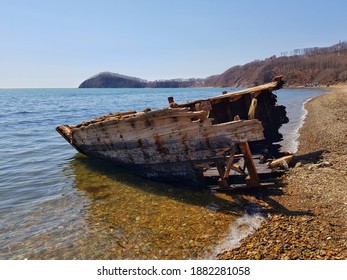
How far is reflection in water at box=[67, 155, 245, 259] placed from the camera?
19.8 feet

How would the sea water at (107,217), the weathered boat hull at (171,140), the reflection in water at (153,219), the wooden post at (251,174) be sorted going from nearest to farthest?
the reflection in water at (153,219) < the sea water at (107,217) < the weathered boat hull at (171,140) < the wooden post at (251,174)

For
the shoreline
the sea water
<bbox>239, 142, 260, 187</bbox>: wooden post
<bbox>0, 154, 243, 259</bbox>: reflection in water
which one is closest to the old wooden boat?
<bbox>239, 142, 260, 187</bbox>: wooden post

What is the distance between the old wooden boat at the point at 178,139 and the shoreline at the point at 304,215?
1.16 meters

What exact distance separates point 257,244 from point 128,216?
3764 mm

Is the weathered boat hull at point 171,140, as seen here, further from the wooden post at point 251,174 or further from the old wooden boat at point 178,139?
the wooden post at point 251,174

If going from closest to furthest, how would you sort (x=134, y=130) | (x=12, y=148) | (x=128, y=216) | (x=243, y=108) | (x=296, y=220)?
(x=296, y=220) < (x=128, y=216) < (x=134, y=130) < (x=243, y=108) < (x=12, y=148)

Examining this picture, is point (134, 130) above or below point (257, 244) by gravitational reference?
above

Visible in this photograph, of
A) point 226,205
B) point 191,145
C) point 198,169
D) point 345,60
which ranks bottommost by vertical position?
point 226,205

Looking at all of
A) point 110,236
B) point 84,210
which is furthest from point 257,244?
point 84,210

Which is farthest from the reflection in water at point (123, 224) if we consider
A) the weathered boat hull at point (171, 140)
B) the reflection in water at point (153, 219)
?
the weathered boat hull at point (171, 140)

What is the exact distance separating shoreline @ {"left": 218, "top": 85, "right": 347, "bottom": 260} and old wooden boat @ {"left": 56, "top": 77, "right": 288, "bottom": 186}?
45.6 inches

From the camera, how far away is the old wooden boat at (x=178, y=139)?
8.04m

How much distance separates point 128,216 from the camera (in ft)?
25.5
